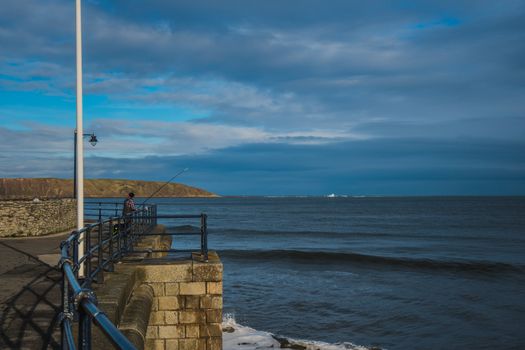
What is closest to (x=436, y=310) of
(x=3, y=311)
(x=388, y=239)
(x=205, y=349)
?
(x=205, y=349)

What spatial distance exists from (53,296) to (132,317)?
3.91ft

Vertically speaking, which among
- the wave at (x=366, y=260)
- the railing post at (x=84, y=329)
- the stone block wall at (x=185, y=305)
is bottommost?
the wave at (x=366, y=260)

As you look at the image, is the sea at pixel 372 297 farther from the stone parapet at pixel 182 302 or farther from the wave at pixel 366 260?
the stone parapet at pixel 182 302

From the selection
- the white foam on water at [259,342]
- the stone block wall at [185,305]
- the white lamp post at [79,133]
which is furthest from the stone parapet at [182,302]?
the white foam on water at [259,342]

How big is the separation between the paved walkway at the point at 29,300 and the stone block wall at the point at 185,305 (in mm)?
1741

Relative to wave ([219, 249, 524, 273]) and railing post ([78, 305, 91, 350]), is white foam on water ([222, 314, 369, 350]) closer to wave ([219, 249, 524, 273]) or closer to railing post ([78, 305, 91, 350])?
railing post ([78, 305, 91, 350])

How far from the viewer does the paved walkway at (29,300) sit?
5.01 metres

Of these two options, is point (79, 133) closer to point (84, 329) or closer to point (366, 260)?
point (84, 329)

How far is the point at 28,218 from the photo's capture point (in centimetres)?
1855

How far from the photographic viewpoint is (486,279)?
22.0m

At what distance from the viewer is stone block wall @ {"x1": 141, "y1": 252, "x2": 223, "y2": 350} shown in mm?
9102

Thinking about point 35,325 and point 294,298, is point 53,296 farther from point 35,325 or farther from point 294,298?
point 294,298

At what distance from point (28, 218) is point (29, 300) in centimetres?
1283

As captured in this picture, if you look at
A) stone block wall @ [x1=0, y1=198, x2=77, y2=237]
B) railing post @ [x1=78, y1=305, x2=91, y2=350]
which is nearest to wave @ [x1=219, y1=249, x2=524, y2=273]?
stone block wall @ [x1=0, y1=198, x2=77, y2=237]
